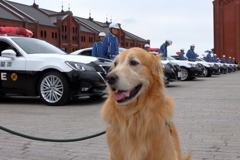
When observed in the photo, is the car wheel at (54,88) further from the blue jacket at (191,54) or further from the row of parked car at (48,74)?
the blue jacket at (191,54)

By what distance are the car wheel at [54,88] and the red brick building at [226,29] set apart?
59328 millimetres

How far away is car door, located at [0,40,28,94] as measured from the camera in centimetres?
872

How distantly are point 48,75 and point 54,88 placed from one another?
0.38 metres

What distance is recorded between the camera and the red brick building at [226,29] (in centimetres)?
6228

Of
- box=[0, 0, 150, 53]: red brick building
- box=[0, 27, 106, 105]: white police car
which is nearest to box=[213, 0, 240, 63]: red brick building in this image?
box=[0, 0, 150, 53]: red brick building

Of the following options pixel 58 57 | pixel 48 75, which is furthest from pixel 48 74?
pixel 58 57

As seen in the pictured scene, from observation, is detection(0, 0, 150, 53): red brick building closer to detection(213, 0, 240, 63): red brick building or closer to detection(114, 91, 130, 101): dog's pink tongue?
detection(213, 0, 240, 63): red brick building

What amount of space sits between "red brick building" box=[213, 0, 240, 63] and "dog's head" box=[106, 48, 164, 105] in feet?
208

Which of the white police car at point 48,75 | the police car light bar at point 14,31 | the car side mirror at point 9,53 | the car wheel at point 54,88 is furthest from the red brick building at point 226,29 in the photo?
the car side mirror at point 9,53

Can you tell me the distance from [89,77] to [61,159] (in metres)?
4.53

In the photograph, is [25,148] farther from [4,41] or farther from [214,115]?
[4,41]

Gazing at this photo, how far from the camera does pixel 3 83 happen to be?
29.3ft

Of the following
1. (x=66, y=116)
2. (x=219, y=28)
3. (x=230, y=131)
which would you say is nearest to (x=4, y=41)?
(x=66, y=116)

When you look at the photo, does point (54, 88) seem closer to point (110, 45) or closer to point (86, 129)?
point (86, 129)
